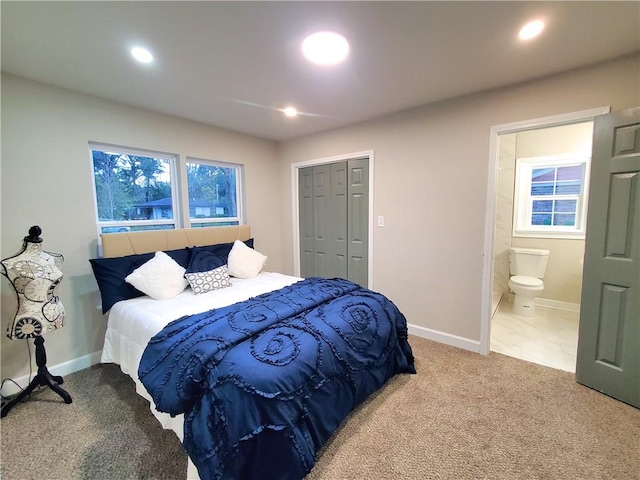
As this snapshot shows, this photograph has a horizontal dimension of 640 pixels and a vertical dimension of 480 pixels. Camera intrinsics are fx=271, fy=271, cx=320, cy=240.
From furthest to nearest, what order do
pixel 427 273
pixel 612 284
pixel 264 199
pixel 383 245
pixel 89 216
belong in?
pixel 264 199 < pixel 383 245 < pixel 427 273 < pixel 89 216 < pixel 612 284

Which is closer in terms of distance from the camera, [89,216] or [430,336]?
[89,216]

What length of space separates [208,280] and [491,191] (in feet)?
9.02

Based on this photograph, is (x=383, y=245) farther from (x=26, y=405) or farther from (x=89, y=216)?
(x=26, y=405)

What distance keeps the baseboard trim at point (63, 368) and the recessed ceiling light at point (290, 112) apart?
2976 millimetres

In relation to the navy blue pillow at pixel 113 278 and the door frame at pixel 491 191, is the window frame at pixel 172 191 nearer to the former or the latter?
the navy blue pillow at pixel 113 278

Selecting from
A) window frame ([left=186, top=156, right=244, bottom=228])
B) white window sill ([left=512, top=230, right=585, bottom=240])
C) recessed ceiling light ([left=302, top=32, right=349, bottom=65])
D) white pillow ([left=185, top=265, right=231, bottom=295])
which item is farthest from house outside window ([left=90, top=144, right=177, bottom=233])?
white window sill ([left=512, top=230, right=585, bottom=240])

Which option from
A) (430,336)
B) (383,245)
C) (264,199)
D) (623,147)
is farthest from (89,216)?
(623,147)

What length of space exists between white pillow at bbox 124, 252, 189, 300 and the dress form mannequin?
1.56 feet

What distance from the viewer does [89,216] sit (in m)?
2.46

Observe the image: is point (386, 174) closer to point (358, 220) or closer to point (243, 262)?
point (358, 220)

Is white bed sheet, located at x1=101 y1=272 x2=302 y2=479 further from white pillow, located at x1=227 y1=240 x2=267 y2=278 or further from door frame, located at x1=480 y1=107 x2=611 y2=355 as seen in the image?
door frame, located at x1=480 y1=107 x2=611 y2=355

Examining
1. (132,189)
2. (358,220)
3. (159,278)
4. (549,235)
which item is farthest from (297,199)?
(549,235)

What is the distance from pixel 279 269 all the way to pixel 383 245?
1811 mm

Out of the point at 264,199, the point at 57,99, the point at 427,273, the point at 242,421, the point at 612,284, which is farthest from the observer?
the point at 264,199
